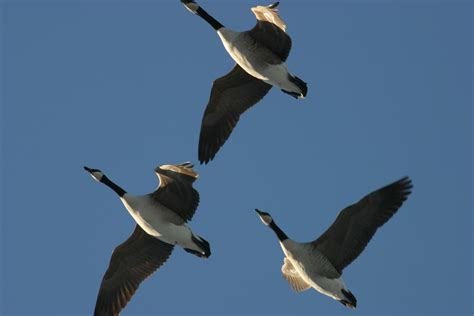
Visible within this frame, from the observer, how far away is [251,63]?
56.0 feet

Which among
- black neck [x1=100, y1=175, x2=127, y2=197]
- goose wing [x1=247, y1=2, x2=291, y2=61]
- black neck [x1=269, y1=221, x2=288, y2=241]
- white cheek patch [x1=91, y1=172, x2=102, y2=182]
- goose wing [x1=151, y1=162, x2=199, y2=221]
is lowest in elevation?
white cheek patch [x1=91, y1=172, x2=102, y2=182]

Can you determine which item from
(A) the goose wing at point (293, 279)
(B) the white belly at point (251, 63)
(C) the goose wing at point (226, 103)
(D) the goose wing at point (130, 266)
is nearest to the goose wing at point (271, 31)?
(B) the white belly at point (251, 63)

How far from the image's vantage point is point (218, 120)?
18.7 meters

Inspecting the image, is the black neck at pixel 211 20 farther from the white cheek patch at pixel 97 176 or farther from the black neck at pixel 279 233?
the black neck at pixel 279 233

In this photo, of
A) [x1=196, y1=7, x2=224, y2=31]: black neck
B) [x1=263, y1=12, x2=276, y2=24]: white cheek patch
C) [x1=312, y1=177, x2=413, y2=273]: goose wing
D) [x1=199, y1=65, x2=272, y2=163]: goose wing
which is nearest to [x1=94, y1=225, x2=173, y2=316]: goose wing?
[x1=199, y1=65, x2=272, y2=163]: goose wing

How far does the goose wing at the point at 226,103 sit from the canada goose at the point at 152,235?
1.99 m

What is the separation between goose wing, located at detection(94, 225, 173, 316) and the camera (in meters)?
17.5

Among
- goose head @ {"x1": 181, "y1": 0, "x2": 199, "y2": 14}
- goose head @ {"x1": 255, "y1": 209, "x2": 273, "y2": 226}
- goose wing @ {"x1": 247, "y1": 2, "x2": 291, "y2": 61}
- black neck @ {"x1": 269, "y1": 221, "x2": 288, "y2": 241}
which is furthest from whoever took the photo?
goose head @ {"x1": 181, "y1": 0, "x2": 199, "y2": 14}

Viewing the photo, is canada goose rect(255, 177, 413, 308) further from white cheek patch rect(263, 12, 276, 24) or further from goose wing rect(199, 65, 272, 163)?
white cheek patch rect(263, 12, 276, 24)

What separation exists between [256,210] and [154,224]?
6.27 feet

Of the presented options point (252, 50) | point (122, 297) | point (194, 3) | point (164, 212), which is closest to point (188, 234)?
point (164, 212)

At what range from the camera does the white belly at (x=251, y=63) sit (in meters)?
17.0

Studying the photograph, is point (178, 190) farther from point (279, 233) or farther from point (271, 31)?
point (271, 31)

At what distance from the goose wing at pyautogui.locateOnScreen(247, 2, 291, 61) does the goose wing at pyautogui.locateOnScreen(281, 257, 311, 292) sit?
3.74 m
